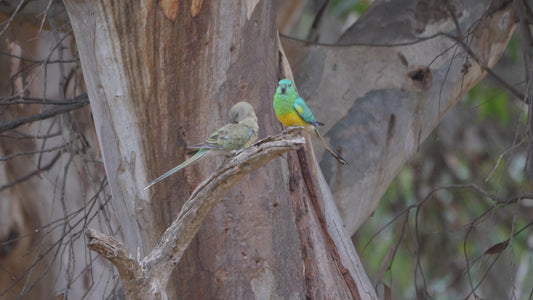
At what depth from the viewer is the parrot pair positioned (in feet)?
8.32

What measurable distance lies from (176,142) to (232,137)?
480 mm

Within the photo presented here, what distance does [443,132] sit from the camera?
8.02 metres

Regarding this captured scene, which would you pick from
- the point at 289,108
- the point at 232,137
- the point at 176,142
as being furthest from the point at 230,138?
the point at 176,142

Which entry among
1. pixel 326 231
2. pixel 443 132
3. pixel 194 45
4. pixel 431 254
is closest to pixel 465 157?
pixel 443 132

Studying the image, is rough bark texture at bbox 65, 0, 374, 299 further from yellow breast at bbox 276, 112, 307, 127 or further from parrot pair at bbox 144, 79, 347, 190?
yellow breast at bbox 276, 112, 307, 127

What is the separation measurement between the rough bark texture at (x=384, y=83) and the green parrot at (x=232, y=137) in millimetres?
1825

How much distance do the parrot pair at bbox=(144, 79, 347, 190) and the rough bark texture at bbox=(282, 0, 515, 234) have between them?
1.59 metres

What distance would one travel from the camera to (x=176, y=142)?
2.93 metres

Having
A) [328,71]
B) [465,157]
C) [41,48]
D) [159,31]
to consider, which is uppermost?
[41,48]

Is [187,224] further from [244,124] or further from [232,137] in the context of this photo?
[244,124]

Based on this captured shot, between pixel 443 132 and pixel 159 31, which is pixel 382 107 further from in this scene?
pixel 443 132

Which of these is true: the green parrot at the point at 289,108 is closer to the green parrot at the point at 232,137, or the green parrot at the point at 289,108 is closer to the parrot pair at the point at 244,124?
the parrot pair at the point at 244,124

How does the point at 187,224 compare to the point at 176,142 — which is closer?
the point at 187,224

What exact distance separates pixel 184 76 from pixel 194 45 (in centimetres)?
17
